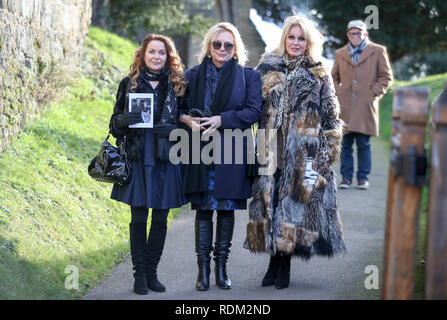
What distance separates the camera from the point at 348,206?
959 centimetres

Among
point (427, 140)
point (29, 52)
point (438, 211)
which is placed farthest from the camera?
point (427, 140)

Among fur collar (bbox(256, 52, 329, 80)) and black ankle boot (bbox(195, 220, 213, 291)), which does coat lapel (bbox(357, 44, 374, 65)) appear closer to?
fur collar (bbox(256, 52, 329, 80))

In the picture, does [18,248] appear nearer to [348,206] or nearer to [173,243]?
[173,243]

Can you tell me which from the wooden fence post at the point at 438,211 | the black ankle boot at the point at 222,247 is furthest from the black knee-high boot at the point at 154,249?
the wooden fence post at the point at 438,211

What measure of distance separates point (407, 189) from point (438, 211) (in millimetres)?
252

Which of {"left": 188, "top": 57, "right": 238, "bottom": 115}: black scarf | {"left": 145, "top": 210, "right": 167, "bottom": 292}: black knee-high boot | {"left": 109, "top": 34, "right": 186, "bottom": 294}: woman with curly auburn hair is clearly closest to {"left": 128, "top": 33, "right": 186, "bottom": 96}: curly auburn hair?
{"left": 109, "top": 34, "right": 186, "bottom": 294}: woman with curly auburn hair

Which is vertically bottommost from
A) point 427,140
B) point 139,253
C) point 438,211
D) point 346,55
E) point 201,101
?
point 139,253

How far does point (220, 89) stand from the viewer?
6.00 metres

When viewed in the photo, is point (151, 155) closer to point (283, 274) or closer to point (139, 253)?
point (139, 253)

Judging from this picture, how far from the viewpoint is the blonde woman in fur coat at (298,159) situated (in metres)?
5.98

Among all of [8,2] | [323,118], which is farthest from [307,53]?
[8,2]

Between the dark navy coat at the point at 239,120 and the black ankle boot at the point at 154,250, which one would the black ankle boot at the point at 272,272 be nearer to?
the dark navy coat at the point at 239,120

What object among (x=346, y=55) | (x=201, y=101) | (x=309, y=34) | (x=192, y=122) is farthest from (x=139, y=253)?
(x=346, y=55)

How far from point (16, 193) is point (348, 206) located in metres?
4.22
